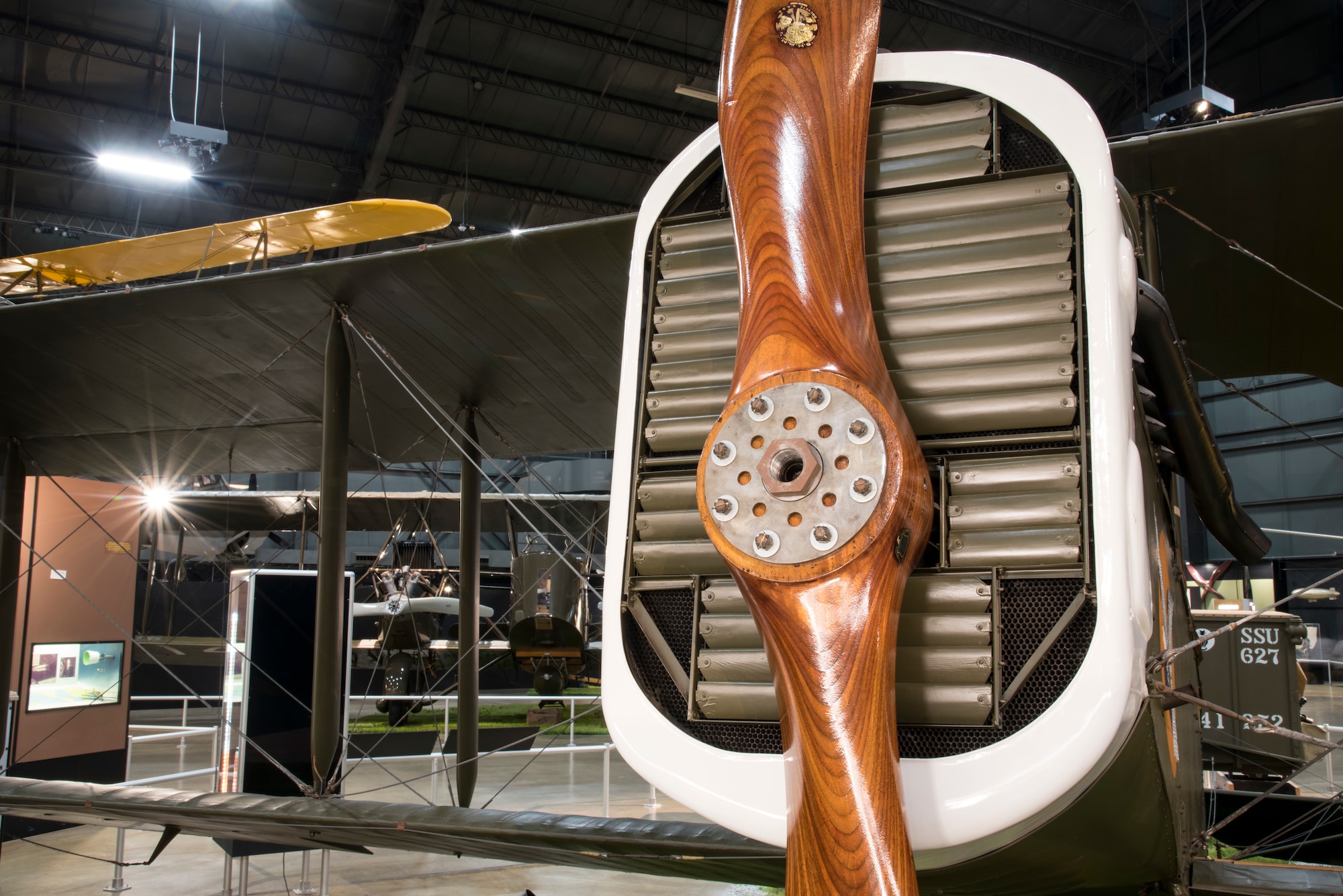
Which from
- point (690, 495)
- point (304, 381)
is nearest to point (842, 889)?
point (690, 495)

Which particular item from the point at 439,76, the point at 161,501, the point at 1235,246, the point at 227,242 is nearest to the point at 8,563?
the point at 1235,246

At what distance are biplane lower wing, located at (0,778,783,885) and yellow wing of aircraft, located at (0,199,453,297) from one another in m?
9.85

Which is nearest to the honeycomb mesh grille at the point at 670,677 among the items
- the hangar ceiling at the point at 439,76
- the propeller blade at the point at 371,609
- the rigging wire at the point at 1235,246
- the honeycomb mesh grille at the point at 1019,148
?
the honeycomb mesh grille at the point at 1019,148

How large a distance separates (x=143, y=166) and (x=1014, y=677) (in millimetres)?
16167

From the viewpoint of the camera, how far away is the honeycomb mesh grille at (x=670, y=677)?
1.43m

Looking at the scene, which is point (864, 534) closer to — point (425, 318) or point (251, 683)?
point (425, 318)

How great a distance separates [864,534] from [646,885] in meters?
5.93

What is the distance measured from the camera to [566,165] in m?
20.9

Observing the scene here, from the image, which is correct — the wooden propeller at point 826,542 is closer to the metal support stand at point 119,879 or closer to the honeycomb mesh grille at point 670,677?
the honeycomb mesh grille at point 670,677

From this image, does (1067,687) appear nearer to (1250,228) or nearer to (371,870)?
(1250,228)

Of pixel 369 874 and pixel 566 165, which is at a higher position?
pixel 566 165

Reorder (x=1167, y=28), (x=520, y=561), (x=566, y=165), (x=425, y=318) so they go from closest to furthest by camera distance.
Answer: (x=425, y=318) → (x=520, y=561) → (x=1167, y=28) → (x=566, y=165)

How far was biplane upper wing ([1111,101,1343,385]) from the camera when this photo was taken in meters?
3.29

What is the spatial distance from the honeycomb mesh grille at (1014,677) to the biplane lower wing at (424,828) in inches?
37.3
